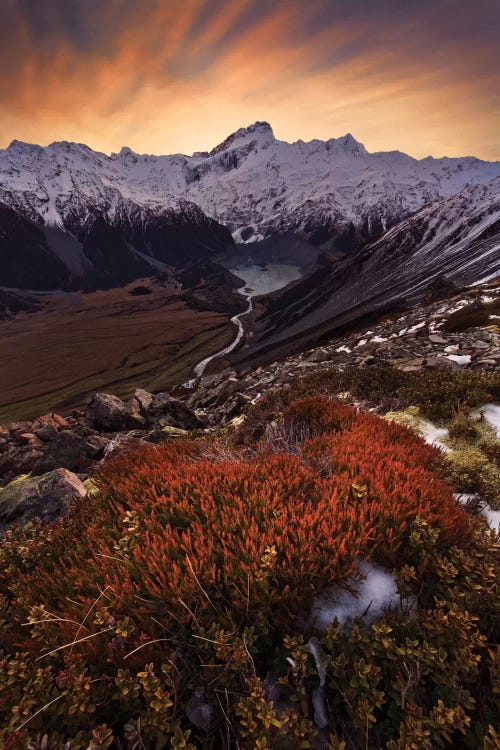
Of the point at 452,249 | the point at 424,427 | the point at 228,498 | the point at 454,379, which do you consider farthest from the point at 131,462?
the point at 452,249

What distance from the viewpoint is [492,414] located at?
745 cm

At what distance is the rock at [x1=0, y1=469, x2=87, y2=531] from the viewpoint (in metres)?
6.24

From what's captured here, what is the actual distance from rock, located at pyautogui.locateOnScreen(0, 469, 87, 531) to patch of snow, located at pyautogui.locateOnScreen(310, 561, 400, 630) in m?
4.50

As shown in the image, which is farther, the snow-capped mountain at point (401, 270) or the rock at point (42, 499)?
the snow-capped mountain at point (401, 270)

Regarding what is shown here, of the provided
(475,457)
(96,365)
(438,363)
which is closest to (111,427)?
(438,363)

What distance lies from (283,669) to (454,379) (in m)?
8.15

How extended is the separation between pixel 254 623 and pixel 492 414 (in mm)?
6854

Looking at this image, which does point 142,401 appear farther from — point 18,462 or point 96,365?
point 96,365

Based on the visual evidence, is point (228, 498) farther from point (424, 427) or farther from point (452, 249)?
point (452, 249)

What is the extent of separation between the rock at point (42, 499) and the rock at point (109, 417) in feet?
27.5

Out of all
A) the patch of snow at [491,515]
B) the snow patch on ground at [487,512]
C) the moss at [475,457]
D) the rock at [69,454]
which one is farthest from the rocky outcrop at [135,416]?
the patch of snow at [491,515]

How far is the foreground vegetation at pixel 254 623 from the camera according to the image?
91.3 inches

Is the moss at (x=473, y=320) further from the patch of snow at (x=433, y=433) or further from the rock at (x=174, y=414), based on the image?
the patch of snow at (x=433, y=433)

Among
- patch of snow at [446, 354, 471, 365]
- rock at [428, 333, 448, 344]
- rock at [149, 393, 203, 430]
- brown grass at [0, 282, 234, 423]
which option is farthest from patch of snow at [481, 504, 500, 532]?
brown grass at [0, 282, 234, 423]
